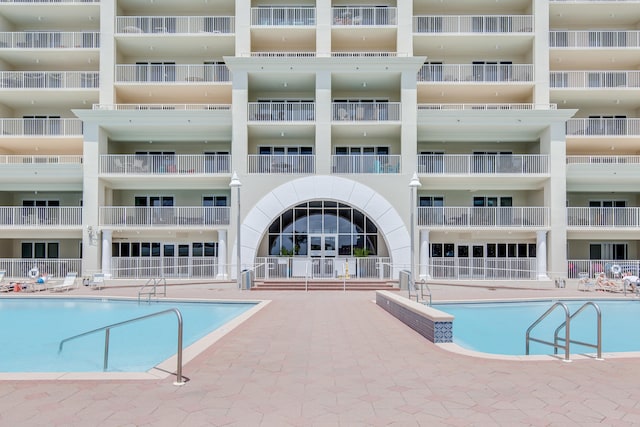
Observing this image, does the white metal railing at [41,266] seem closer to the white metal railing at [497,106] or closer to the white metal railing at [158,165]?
the white metal railing at [158,165]

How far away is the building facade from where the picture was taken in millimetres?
25125

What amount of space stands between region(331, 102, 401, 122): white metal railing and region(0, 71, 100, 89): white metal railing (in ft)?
50.3

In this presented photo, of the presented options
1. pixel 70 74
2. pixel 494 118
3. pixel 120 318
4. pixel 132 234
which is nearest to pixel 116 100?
pixel 70 74

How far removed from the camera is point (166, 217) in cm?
2606

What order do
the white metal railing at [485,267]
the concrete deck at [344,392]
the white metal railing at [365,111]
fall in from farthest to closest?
the white metal railing at [365,111] < the white metal railing at [485,267] < the concrete deck at [344,392]

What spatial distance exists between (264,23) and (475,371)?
2619 centimetres

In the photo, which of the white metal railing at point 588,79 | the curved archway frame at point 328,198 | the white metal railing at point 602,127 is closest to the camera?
the curved archway frame at point 328,198

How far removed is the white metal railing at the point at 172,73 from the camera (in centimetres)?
2862

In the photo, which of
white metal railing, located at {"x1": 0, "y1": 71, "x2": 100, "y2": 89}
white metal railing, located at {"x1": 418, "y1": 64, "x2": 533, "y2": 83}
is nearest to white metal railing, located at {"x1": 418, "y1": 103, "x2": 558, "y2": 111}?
white metal railing, located at {"x1": 418, "y1": 64, "x2": 533, "y2": 83}

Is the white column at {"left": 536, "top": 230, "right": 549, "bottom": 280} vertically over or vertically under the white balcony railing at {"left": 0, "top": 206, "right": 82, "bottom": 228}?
under

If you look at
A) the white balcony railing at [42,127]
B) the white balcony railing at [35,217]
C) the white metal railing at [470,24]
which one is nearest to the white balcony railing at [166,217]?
the white balcony railing at [35,217]

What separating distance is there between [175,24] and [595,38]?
25.8 meters

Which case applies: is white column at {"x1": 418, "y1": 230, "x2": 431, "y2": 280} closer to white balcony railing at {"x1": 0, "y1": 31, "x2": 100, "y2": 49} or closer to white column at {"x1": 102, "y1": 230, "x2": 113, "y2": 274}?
white column at {"x1": 102, "y1": 230, "x2": 113, "y2": 274}

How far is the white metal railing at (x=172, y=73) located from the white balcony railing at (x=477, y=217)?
14127mm
